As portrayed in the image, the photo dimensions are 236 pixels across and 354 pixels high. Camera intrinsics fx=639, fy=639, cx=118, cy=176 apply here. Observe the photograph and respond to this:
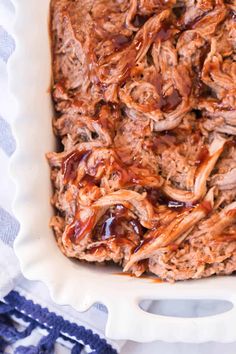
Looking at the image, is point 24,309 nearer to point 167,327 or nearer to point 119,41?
point 167,327

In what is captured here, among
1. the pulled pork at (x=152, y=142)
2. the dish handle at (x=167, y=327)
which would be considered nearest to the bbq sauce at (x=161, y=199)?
the pulled pork at (x=152, y=142)

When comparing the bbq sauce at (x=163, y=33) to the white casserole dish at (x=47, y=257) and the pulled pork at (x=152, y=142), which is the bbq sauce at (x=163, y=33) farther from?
the white casserole dish at (x=47, y=257)

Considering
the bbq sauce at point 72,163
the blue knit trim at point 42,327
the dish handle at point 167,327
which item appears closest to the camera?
the dish handle at point 167,327

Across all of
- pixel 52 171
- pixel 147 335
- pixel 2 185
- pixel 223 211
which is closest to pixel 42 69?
pixel 52 171

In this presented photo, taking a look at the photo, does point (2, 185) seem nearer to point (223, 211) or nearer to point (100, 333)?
point (100, 333)

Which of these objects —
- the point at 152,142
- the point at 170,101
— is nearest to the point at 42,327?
the point at 152,142

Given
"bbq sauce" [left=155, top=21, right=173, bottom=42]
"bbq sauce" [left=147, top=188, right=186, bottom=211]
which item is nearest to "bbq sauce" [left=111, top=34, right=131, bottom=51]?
"bbq sauce" [left=155, top=21, right=173, bottom=42]

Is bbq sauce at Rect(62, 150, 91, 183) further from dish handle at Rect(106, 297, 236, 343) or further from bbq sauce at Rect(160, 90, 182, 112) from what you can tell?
dish handle at Rect(106, 297, 236, 343)
